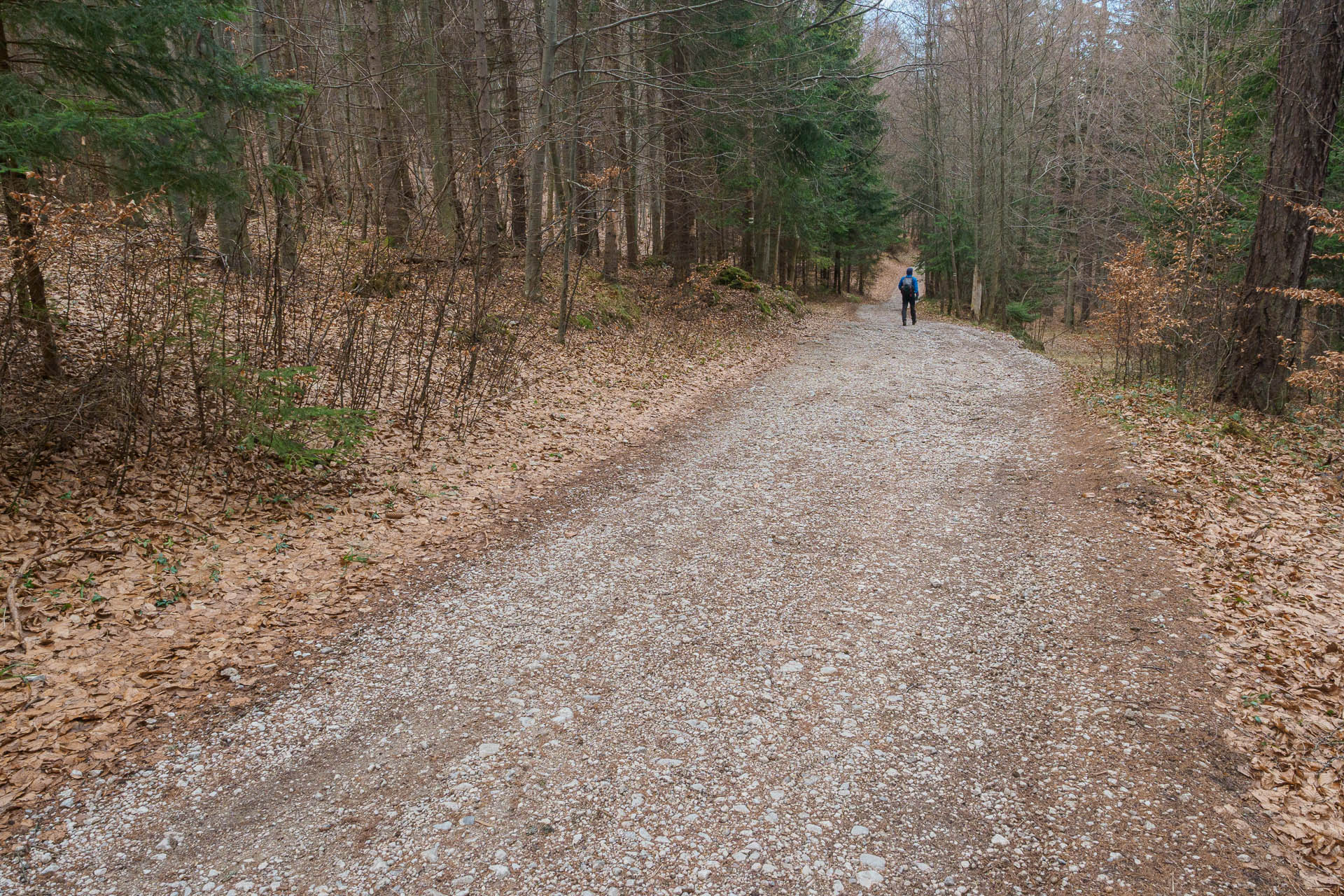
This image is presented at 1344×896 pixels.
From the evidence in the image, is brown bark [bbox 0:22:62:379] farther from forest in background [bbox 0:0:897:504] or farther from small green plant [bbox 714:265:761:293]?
small green plant [bbox 714:265:761:293]

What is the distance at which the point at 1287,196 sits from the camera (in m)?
8.87

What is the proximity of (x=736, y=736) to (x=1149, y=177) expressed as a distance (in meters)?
19.1

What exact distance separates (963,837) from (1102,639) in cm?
221

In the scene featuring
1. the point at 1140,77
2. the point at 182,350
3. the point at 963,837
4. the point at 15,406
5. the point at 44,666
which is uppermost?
the point at 1140,77

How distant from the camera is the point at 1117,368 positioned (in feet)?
41.3

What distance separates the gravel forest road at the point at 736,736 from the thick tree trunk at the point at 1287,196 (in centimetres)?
454

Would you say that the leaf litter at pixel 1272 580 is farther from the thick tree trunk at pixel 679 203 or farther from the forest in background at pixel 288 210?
the thick tree trunk at pixel 679 203

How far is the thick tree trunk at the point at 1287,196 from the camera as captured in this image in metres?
8.63

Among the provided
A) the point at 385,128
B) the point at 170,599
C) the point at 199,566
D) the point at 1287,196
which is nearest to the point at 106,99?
the point at 199,566

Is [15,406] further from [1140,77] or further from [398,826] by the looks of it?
[1140,77]

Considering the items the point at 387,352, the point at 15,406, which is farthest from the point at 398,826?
the point at 387,352

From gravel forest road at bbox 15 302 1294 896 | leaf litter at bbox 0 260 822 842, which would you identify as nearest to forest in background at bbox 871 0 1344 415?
gravel forest road at bbox 15 302 1294 896

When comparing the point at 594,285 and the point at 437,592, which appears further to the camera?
the point at 594,285

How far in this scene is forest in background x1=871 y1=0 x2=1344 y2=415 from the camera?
9.02 meters
